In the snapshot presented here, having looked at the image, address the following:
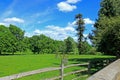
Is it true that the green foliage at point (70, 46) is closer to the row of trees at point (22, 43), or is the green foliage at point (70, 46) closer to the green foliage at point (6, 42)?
the row of trees at point (22, 43)

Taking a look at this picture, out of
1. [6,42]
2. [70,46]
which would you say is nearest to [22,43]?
[6,42]

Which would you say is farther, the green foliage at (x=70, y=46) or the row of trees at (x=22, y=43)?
the green foliage at (x=70, y=46)

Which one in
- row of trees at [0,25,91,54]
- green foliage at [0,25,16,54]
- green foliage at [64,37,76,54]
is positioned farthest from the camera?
green foliage at [64,37,76,54]

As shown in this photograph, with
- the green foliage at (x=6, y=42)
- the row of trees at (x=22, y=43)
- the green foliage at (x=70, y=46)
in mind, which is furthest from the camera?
the green foliage at (x=70, y=46)

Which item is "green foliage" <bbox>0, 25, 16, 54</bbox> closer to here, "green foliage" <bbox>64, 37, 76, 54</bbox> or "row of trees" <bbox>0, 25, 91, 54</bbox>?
"row of trees" <bbox>0, 25, 91, 54</bbox>

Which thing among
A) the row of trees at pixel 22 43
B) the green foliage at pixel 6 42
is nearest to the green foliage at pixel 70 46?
the row of trees at pixel 22 43

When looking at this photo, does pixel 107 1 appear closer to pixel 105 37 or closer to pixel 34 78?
pixel 105 37

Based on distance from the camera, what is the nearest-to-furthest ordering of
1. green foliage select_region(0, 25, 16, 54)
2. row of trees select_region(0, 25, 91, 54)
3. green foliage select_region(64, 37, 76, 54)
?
green foliage select_region(0, 25, 16, 54)
row of trees select_region(0, 25, 91, 54)
green foliage select_region(64, 37, 76, 54)

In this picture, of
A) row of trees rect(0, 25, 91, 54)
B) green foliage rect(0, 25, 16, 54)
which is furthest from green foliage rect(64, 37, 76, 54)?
green foliage rect(0, 25, 16, 54)

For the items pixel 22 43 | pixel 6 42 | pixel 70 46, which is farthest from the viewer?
pixel 70 46

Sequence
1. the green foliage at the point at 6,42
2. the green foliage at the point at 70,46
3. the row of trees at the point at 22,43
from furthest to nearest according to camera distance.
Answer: the green foliage at the point at 70,46 < the row of trees at the point at 22,43 < the green foliage at the point at 6,42

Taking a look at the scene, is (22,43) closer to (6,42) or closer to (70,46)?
(6,42)

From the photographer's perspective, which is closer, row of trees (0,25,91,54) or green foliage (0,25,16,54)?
green foliage (0,25,16,54)

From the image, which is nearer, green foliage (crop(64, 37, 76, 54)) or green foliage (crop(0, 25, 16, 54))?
green foliage (crop(0, 25, 16, 54))
